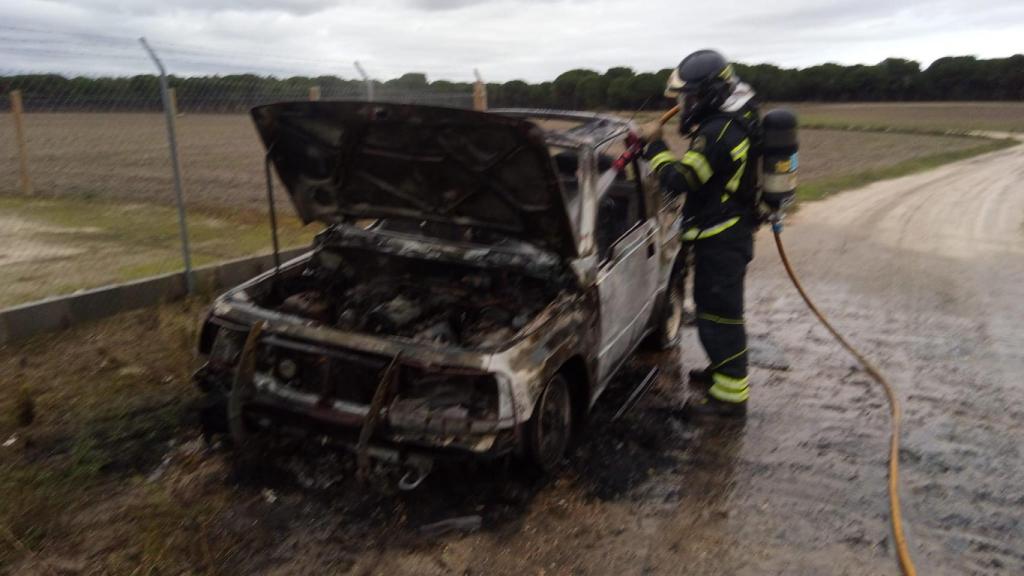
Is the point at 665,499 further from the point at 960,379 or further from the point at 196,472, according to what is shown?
the point at 960,379

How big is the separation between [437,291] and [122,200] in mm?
10124

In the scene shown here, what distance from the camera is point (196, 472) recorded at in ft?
13.1

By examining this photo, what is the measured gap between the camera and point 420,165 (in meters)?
4.21

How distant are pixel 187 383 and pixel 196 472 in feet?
4.14

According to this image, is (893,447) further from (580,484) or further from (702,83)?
(702,83)

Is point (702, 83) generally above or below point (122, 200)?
above

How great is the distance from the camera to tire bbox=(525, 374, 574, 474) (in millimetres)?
3693

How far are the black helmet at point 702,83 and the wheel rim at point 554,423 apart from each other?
6.37 feet

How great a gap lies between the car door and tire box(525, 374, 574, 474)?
407mm

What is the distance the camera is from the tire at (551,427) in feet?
12.1

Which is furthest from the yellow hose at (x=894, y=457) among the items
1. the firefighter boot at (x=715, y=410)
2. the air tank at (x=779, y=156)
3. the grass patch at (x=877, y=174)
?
the grass patch at (x=877, y=174)

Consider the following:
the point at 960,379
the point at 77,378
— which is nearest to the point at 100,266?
the point at 77,378

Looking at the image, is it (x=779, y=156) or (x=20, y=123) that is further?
(x=20, y=123)

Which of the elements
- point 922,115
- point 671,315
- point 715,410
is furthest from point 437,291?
point 922,115
